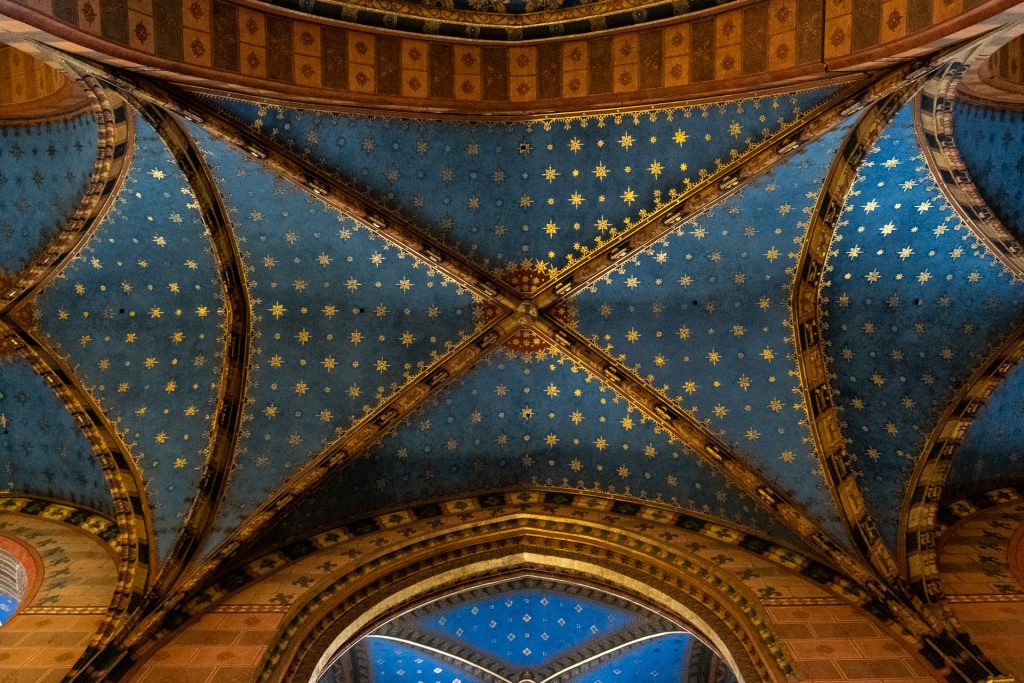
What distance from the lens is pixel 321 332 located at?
10.8 m

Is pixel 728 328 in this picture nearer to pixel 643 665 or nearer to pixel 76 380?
pixel 643 665

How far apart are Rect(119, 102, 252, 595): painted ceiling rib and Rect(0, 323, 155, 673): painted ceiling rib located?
462 mm

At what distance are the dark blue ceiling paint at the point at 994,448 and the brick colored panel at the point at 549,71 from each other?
6991 millimetres

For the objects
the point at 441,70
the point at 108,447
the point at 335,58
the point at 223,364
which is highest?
the point at 441,70

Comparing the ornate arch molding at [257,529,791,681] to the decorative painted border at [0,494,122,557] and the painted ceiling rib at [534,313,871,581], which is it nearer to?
the painted ceiling rib at [534,313,871,581]

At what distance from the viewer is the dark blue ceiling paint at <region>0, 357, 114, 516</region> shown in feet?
34.0

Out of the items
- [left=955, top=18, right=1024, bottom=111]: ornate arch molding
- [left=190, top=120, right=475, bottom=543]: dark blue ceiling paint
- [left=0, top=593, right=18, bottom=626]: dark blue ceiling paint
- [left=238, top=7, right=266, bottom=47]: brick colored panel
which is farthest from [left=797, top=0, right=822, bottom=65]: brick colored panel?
[left=0, top=593, right=18, bottom=626]: dark blue ceiling paint

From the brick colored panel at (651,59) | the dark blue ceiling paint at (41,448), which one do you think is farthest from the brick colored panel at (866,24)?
the dark blue ceiling paint at (41,448)

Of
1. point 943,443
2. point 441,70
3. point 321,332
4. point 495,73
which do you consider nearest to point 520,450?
point 321,332

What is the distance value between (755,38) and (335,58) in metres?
4.64

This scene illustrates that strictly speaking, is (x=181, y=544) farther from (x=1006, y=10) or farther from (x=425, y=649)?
(x=1006, y=10)

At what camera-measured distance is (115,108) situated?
27.2 feet

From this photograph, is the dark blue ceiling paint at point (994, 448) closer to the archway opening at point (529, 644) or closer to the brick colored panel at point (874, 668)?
the brick colored panel at point (874, 668)

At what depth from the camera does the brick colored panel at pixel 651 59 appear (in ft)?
29.0
